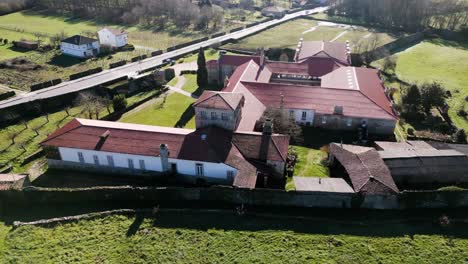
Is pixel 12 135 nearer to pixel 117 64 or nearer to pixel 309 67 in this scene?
pixel 117 64

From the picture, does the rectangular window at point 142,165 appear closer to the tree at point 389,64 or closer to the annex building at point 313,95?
the annex building at point 313,95

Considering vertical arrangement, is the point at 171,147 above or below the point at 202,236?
above

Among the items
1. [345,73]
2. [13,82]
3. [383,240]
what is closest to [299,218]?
[383,240]

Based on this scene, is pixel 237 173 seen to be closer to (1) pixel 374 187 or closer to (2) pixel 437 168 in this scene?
(1) pixel 374 187

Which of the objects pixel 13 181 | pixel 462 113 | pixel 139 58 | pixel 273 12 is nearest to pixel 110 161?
pixel 13 181

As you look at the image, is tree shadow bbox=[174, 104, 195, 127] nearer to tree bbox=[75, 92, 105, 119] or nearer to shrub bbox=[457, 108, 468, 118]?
tree bbox=[75, 92, 105, 119]

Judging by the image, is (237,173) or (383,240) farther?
(237,173)
